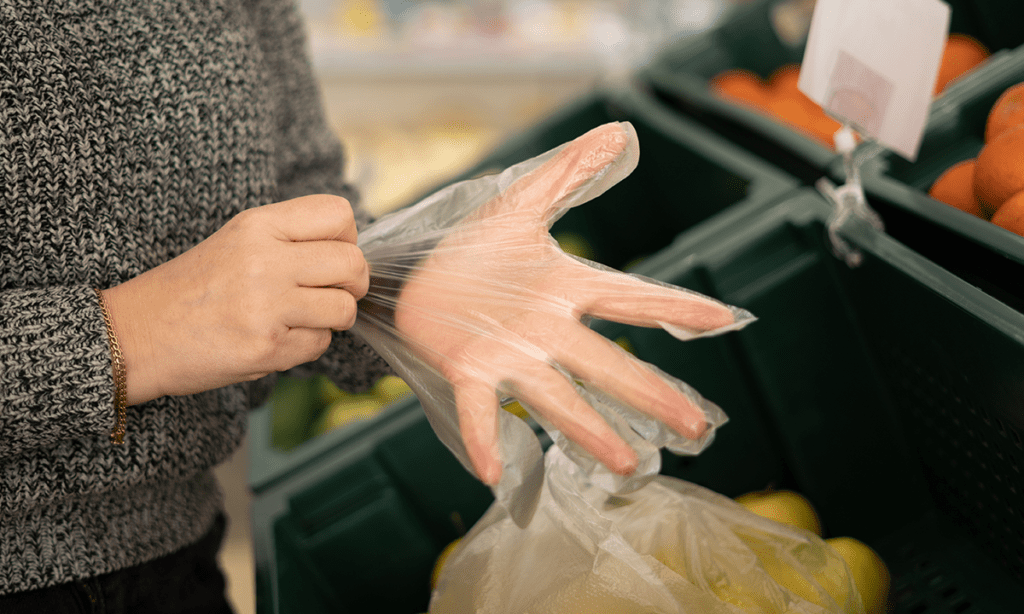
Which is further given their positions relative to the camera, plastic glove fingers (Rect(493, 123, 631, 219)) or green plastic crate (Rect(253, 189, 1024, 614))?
green plastic crate (Rect(253, 189, 1024, 614))

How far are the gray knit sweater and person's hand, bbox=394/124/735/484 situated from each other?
22 cm

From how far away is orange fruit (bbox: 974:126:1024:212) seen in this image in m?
0.67

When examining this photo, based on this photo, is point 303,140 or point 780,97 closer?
point 303,140

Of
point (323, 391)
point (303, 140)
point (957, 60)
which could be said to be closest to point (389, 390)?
point (323, 391)

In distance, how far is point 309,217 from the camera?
0.55 metres

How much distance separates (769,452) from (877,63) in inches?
18.8

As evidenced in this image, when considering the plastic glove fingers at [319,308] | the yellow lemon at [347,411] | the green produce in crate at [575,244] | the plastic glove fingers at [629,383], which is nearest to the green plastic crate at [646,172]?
the green produce in crate at [575,244]

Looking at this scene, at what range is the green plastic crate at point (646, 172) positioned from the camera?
1153 millimetres

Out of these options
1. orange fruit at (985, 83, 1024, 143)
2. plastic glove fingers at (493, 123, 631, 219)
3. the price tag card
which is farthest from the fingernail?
orange fruit at (985, 83, 1024, 143)

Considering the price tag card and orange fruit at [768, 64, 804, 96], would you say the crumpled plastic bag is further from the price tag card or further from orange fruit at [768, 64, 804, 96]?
orange fruit at [768, 64, 804, 96]

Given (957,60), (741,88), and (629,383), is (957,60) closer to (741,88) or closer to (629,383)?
(741,88)

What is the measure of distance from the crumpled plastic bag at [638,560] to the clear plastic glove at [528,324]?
0.06m

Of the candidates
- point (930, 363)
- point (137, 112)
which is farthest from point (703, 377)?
point (137, 112)

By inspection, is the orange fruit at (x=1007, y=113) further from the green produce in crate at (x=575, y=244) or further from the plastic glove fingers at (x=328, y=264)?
the green produce in crate at (x=575, y=244)
